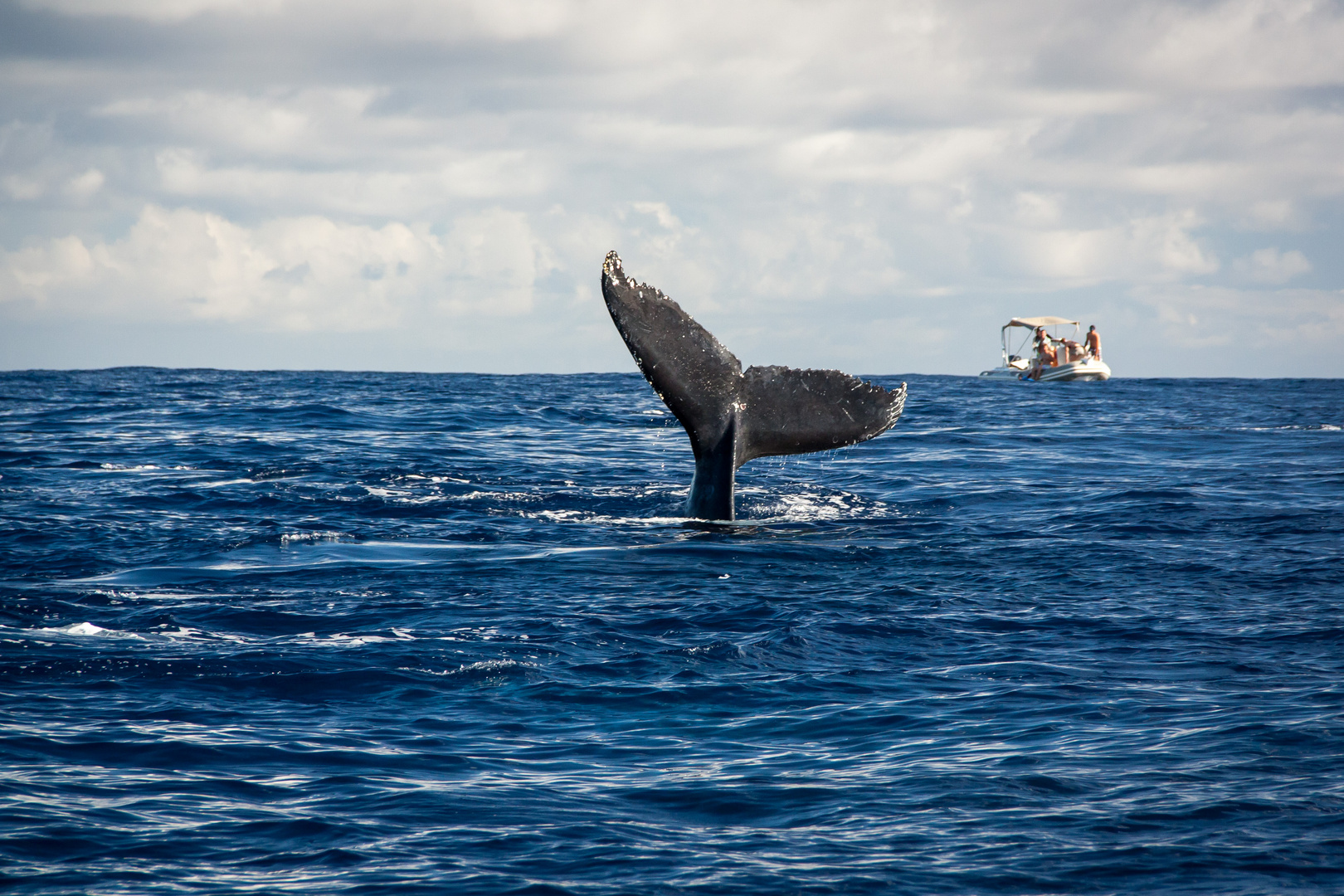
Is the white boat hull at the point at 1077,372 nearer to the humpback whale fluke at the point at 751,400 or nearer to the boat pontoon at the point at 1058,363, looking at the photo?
the boat pontoon at the point at 1058,363

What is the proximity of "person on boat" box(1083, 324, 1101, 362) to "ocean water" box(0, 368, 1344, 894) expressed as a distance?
40.0 m

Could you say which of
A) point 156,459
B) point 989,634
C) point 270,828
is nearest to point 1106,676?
point 989,634

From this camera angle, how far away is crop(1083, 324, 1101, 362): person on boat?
52156 millimetres

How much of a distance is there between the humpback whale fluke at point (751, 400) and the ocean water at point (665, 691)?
3.02 ft

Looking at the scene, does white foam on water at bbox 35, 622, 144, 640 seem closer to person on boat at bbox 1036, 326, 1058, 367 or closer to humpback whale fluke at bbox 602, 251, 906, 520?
humpback whale fluke at bbox 602, 251, 906, 520

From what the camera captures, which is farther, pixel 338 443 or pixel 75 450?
pixel 338 443

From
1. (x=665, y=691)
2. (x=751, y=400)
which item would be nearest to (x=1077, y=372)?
(x=751, y=400)

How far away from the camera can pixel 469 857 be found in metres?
4.37

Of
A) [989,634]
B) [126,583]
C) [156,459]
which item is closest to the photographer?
[989,634]

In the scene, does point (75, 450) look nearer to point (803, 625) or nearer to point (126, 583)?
point (126, 583)

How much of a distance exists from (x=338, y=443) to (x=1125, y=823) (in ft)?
56.0

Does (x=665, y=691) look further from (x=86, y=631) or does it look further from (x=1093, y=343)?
(x=1093, y=343)

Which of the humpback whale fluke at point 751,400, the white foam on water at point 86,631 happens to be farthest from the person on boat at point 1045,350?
the white foam on water at point 86,631

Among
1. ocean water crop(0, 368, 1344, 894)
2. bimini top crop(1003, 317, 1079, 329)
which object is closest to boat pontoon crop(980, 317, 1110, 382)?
bimini top crop(1003, 317, 1079, 329)
